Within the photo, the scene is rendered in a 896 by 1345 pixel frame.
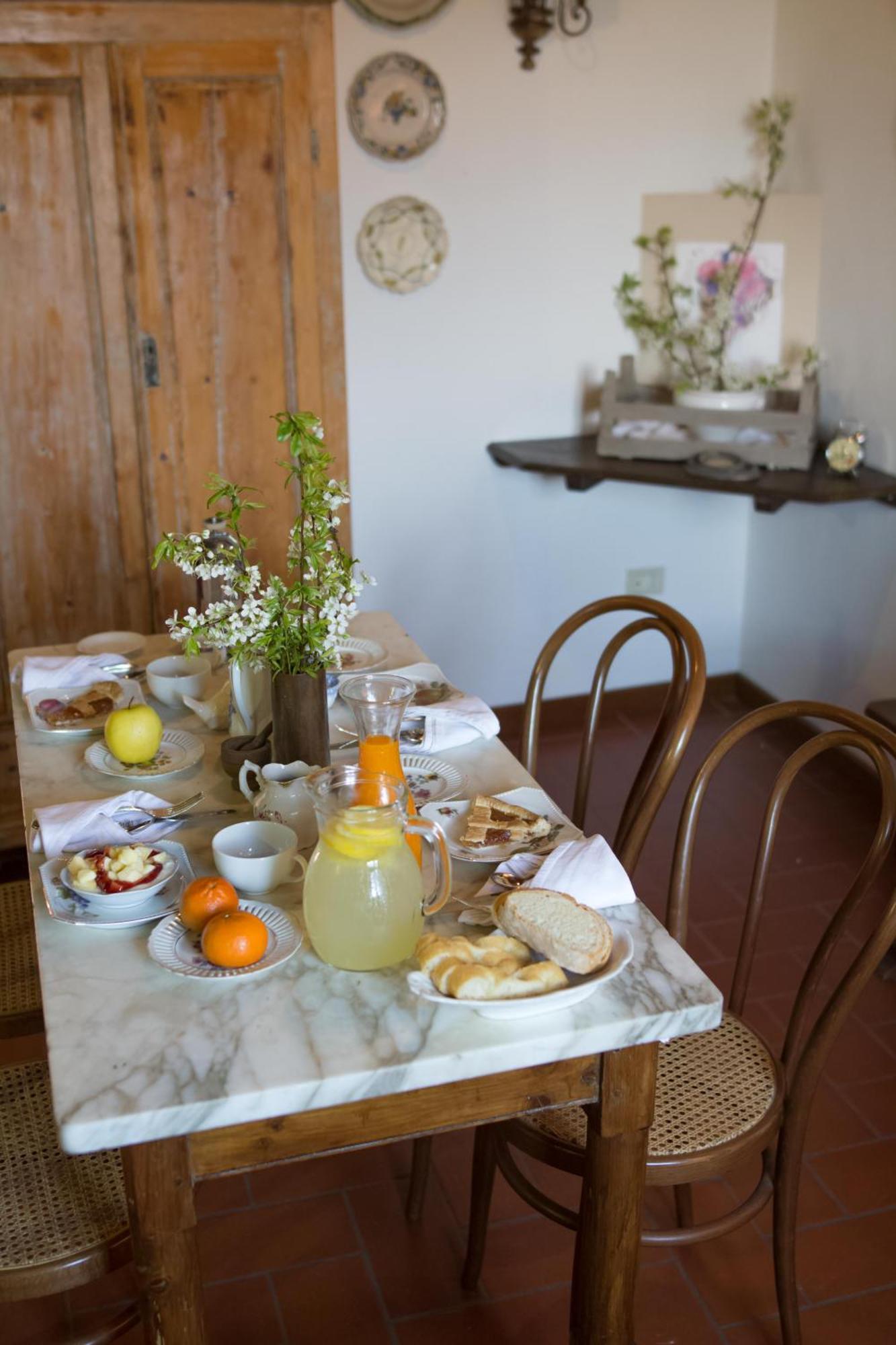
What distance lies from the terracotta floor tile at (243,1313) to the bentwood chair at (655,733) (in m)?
0.26

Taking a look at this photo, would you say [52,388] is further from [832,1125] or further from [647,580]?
[832,1125]

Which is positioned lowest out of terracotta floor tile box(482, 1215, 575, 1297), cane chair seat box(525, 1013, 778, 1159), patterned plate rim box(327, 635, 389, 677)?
terracotta floor tile box(482, 1215, 575, 1297)

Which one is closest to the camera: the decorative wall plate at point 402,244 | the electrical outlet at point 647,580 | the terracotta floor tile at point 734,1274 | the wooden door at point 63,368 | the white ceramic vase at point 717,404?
the terracotta floor tile at point 734,1274

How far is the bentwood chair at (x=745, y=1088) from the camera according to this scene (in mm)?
1604

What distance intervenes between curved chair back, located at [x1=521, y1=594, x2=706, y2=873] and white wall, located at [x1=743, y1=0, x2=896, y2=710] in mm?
1352

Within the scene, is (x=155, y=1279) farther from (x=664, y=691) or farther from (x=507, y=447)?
(x=664, y=691)

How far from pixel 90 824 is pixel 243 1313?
0.81 metres

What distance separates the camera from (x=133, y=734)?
5.97 feet

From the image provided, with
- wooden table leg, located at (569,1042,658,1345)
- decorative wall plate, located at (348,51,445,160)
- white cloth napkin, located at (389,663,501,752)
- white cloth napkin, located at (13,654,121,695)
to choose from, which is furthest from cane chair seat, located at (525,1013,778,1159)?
decorative wall plate, located at (348,51,445,160)

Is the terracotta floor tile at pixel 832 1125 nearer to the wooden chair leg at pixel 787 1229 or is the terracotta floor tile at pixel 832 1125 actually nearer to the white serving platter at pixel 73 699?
the wooden chair leg at pixel 787 1229

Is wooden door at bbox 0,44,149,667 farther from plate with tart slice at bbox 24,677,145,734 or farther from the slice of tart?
the slice of tart

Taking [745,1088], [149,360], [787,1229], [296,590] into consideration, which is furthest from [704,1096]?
[149,360]

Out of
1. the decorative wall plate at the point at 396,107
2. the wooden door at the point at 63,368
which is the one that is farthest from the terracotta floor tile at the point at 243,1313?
the decorative wall plate at the point at 396,107

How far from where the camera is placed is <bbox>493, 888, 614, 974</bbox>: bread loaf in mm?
1311
